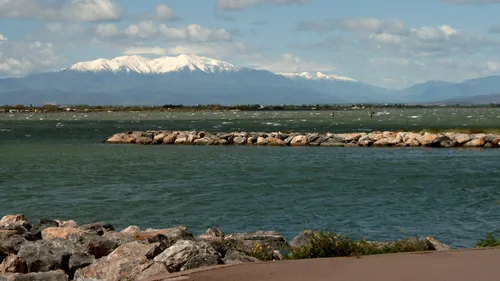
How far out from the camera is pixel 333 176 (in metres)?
35.3

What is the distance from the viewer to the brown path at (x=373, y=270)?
10.3m

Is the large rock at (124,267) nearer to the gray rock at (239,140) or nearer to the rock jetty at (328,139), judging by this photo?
the rock jetty at (328,139)

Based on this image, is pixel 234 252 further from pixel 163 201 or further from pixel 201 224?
pixel 163 201

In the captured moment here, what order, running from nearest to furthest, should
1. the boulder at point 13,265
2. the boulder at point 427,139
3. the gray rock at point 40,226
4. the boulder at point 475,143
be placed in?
the boulder at point 13,265, the gray rock at point 40,226, the boulder at point 475,143, the boulder at point 427,139

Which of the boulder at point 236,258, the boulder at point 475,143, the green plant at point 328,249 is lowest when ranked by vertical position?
the boulder at point 475,143

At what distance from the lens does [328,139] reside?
202ft

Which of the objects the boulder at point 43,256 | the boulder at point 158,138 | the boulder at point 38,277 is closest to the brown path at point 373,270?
the boulder at point 38,277

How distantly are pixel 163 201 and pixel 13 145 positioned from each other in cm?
4600

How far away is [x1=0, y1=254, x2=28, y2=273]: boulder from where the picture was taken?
43.0 feet

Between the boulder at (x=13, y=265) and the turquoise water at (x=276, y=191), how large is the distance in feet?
26.7

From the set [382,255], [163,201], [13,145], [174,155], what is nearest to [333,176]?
[163,201]

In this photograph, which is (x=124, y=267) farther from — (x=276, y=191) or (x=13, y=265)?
(x=276, y=191)

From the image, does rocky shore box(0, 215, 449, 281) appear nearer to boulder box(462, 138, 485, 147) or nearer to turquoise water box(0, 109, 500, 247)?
turquoise water box(0, 109, 500, 247)

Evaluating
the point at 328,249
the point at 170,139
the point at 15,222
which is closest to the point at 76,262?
the point at 328,249
